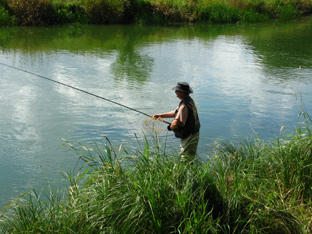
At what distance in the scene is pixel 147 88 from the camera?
8406 millimetres

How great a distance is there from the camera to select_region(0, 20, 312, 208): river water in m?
5.55

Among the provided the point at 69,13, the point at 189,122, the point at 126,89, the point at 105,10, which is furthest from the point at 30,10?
the point at 189,122

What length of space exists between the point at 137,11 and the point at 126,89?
43.4 feet

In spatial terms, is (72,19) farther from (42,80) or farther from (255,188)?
(255,188)

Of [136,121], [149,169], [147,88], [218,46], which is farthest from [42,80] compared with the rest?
[218,46]

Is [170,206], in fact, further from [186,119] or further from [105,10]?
[105,10]

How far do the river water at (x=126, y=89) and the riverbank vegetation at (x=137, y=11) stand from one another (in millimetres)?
1554

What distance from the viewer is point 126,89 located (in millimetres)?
8227

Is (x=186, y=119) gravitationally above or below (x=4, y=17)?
below

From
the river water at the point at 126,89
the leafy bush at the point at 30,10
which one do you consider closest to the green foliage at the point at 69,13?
the leafy bush at the point at 30,10

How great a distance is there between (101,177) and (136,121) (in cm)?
303

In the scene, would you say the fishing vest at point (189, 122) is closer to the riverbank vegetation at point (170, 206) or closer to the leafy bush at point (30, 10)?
the riverbank vegetation at point (170, 206)

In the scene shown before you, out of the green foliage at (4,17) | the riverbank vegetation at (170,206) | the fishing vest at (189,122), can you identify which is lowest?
the riverbank vegetation at (170,206)

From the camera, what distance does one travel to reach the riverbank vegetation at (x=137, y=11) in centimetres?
1731
